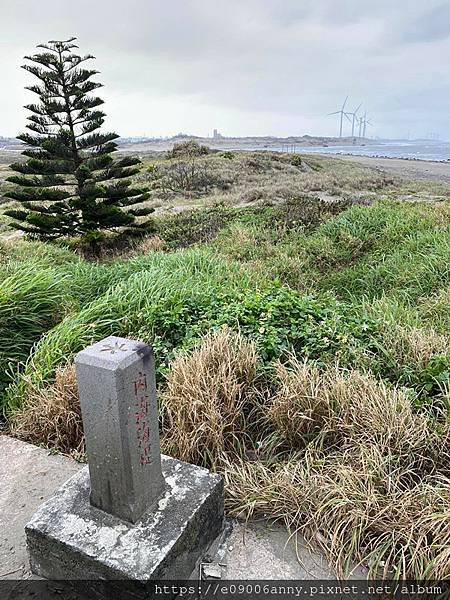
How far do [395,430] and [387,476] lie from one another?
0.28 m

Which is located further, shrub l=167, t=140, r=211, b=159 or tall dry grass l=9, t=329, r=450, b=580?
shrub l=167, t=140, r=211, b=159

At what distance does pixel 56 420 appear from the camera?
8.18 feet

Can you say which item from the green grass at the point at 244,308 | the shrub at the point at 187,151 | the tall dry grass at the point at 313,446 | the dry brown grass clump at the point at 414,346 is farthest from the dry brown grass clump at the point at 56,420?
the shrub at the point at 187,151

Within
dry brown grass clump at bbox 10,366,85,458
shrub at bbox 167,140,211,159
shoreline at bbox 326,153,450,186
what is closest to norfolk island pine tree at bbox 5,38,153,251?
dry brown grass clump at bbox 10,366,85,458

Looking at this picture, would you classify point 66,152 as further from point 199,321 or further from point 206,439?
point 206,439

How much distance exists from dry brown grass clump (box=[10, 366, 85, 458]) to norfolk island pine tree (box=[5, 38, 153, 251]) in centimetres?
671

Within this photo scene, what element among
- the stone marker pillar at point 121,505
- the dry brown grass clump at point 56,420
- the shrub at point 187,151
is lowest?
the dry brown grass clump at point 56,420

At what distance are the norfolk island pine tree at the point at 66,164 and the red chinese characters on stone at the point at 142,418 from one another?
25.8ft

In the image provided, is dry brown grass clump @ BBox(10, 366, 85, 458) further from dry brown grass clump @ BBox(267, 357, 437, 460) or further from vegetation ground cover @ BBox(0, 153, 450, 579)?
dry brown grass clump @ BBox(267, 357, 437, 460)

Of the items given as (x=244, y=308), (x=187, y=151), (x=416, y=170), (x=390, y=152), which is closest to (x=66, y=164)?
(x=244, y=308)

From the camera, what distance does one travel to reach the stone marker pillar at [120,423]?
144 cm

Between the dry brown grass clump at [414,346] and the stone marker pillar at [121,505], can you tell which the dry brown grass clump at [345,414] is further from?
the stone marker pillar at [121,505]

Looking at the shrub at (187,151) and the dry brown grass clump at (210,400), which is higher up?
the shrub at (187,151)

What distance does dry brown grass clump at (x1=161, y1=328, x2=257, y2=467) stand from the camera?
226cm
